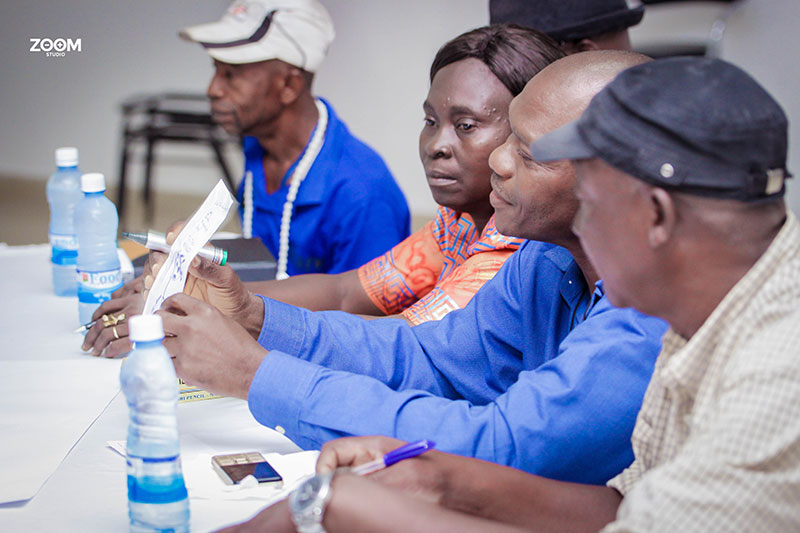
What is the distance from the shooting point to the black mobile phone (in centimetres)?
125

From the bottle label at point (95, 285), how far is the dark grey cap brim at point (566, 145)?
4.49 ft

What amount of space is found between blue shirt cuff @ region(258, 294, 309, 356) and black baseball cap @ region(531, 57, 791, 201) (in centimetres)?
82

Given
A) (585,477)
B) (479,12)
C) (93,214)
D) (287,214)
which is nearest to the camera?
(585,477)

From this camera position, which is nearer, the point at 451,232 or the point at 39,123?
the point at 451,232

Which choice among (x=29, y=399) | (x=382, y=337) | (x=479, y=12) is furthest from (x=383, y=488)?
(x=479, y=12)

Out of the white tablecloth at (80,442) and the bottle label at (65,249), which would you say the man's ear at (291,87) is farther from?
the white tablecloth at (80,442)

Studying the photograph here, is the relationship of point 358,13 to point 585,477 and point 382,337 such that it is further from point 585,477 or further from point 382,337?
point 585,477

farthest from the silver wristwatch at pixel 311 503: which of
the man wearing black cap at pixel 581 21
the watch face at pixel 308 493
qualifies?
the man wearing black cap at pixel 581 21

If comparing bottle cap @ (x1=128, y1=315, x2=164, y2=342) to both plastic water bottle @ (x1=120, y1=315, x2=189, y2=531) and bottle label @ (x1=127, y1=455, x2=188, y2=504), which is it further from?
bottle label @ (x1=127, y1=455, x2=188, y2=504)

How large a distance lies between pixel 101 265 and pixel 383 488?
138cm

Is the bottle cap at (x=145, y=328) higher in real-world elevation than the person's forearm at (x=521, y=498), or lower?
higher

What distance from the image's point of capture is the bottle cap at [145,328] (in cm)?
103

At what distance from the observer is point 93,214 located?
6.83ft

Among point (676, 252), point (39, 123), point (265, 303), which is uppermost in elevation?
point (676, 252)
